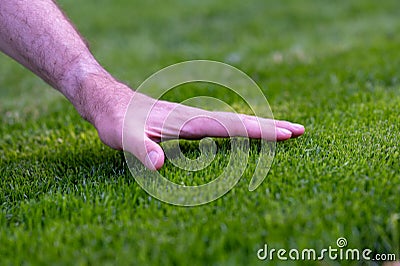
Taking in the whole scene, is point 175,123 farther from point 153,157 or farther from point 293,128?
point 293,128

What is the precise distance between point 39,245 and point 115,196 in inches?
15.2

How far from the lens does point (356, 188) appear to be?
180cm

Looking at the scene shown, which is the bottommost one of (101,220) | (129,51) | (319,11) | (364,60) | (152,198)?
(101,220)

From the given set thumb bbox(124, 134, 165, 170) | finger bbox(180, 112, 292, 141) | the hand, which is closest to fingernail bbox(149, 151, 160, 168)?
thumb bbox(124, 134, 165, 170)

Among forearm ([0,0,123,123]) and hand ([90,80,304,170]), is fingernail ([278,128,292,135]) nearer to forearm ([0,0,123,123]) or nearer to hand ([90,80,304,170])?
hand ([90,80,304,170])

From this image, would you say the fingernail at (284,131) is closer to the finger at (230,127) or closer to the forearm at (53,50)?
the finger at (230,127)

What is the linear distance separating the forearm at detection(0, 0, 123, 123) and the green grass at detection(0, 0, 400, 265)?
1.25ft

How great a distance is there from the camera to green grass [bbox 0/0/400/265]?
5.21ft

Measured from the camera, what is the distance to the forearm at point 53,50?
2318 mm

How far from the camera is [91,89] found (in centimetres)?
228

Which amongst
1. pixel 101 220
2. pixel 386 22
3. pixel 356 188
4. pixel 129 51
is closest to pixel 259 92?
pixel 356 188

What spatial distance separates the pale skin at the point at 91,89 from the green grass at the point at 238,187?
120 millimetres

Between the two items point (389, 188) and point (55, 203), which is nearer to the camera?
point (389, 188)

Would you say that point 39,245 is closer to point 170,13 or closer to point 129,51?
point 129,51
